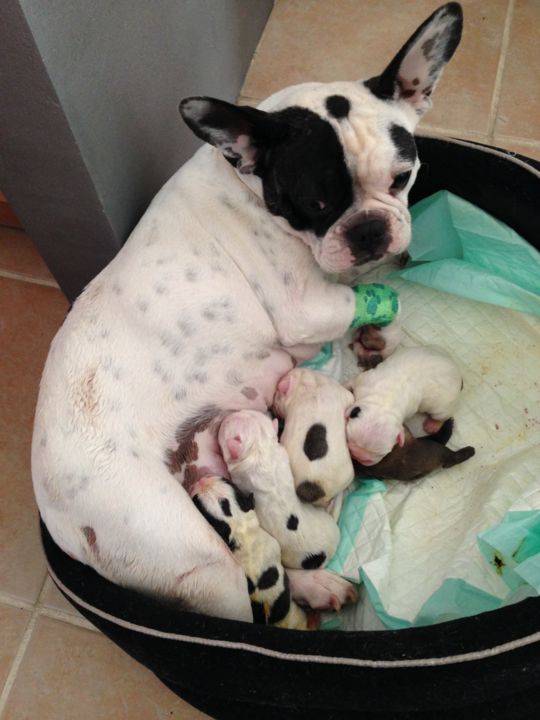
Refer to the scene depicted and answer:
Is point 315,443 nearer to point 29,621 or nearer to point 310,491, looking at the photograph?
point 310,491

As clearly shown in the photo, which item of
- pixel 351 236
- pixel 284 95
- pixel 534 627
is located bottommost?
pixel 534 627

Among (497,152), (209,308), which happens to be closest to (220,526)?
(209,308)

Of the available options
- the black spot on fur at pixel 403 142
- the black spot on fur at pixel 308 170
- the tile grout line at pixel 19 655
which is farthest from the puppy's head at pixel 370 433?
the tile grout line at pixel 19 655

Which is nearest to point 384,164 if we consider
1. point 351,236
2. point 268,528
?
point 351,236

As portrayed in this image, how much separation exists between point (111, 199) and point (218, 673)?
3.83 ft

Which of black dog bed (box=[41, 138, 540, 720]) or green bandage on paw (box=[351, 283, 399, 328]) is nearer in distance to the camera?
black dog bed (box=[41, 138, 540, 720])

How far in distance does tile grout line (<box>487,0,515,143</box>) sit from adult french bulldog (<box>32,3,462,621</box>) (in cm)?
116

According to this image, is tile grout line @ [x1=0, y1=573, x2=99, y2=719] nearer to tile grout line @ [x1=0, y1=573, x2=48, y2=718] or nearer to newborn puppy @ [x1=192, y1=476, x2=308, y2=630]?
tile grout line @ [x1=0, y1=573, x2=48, y2=718]

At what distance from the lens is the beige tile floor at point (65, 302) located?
1917 millimetres

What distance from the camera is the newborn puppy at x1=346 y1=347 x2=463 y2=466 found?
182 centimetres

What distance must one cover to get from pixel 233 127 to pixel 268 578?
1.07 m

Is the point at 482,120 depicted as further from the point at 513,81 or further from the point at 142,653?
the point at 142,653

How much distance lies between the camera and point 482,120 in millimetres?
2689

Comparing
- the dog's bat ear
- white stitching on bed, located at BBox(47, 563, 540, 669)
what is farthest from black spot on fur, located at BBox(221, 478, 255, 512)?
the dog's bat ear
